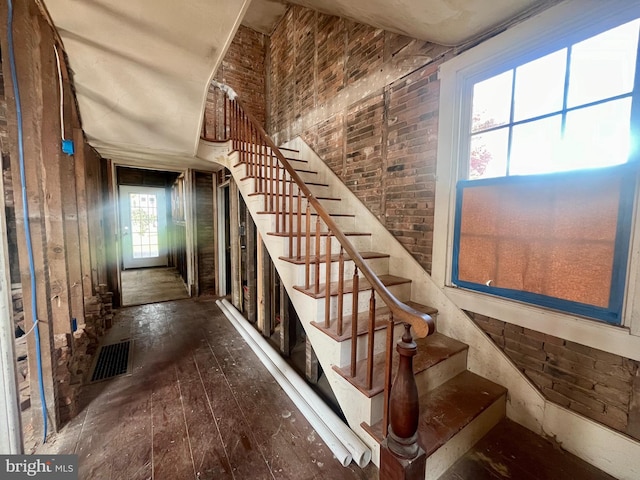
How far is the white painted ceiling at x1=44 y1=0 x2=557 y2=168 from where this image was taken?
55.4 inches

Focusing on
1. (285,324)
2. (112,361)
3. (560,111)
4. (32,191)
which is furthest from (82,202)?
(560,111)

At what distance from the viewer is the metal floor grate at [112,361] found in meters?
2.23

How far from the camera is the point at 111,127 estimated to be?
268 centimetres

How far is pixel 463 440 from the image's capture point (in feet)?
4.75

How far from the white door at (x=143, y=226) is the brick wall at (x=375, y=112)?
5.90 metres

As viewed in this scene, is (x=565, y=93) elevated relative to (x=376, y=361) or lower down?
elevated

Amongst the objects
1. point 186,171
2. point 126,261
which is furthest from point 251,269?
point 126,261

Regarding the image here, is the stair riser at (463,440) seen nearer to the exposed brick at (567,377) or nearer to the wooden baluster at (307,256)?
the exposed brick at (567,377)

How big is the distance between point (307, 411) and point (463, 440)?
0.96 metres

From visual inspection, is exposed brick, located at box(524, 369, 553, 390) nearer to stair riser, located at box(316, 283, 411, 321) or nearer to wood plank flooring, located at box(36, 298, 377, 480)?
stair riser, located at box(316, 283, 411, 321)

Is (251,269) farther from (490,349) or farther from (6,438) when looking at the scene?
(490,349)

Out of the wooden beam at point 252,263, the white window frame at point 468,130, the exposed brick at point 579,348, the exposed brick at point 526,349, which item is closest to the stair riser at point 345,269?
the white window frame at point 468,130

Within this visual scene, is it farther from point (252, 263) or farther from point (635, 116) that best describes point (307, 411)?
point (635, 116)

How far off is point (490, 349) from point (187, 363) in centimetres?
256
